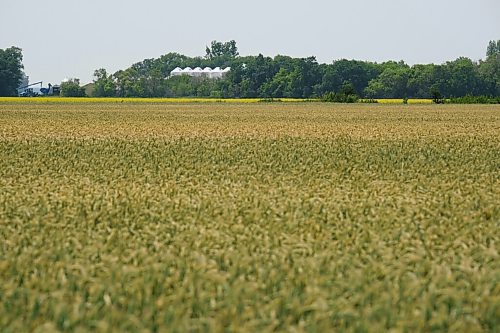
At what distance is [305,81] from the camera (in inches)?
5837

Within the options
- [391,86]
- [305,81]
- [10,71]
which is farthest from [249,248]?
[10,71]

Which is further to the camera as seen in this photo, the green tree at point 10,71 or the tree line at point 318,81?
the green tree at point 10,71

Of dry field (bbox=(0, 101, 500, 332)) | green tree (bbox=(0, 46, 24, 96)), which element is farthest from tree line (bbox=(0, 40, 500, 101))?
dry field (bbox=(0, 101, 500, 332))

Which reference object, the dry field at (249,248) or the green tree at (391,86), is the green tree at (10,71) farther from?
the dry field at (249,248)

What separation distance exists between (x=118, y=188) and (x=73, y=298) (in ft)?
25.0

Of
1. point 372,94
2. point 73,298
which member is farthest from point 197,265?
point 372,94

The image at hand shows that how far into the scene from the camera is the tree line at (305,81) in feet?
449

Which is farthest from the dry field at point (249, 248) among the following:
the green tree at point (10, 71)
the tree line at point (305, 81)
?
the green tree at point (10, 71)

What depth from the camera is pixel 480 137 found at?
30.8m

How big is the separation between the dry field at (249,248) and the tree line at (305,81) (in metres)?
119

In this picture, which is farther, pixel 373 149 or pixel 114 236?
pixel 373 149

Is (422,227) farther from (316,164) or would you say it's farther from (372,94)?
(372,94)

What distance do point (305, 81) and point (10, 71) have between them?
4763 centimetres

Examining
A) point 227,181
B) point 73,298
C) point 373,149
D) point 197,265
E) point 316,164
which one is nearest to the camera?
point 73,298
